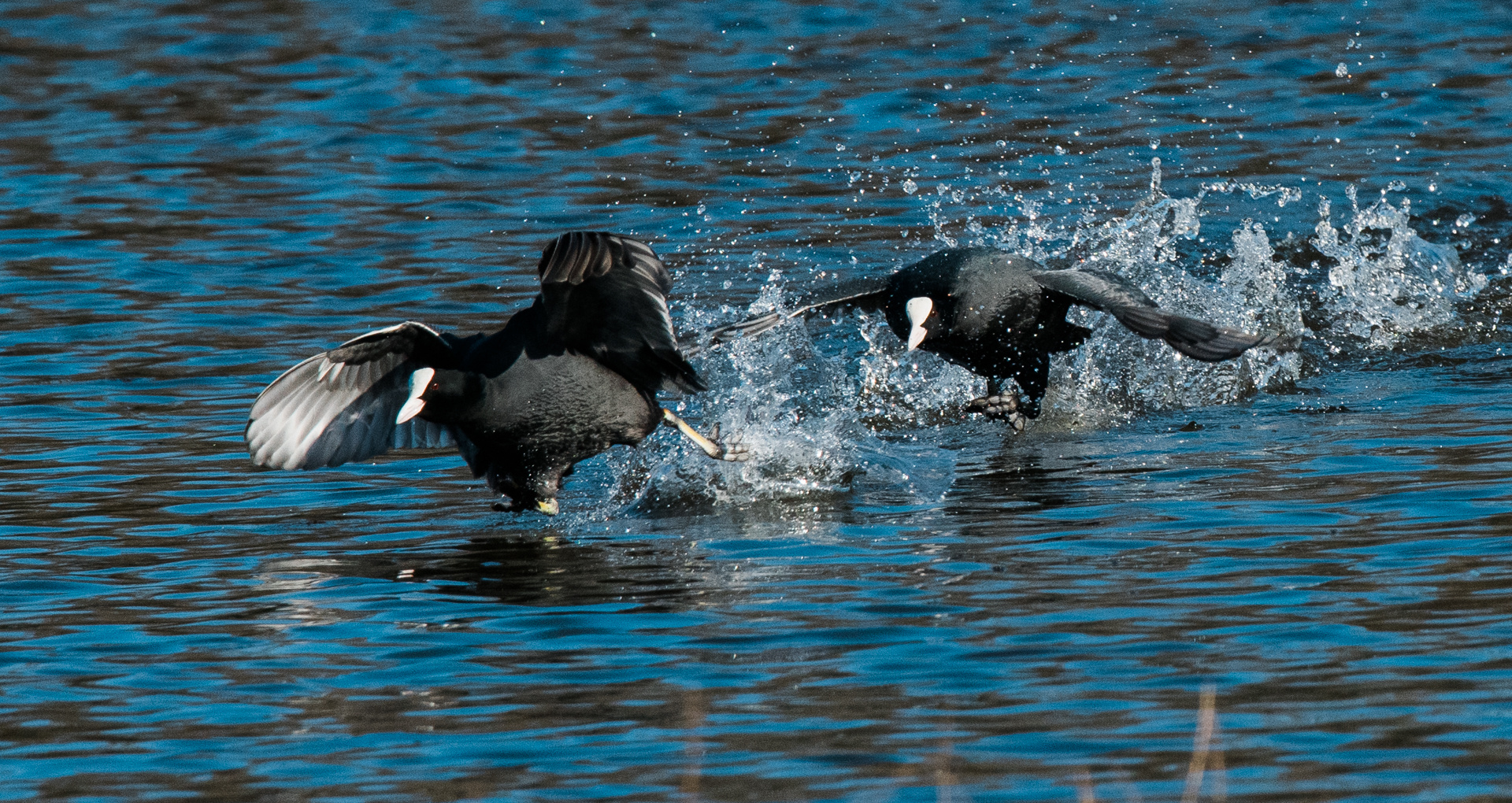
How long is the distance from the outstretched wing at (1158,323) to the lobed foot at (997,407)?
0.60 meters

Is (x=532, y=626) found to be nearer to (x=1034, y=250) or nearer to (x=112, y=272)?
(x=1034, y=250)

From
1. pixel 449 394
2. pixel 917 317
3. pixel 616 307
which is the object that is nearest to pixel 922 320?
pixel 917 317

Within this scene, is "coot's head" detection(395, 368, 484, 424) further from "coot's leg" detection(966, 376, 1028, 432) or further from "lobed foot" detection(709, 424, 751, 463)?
"coot's leg" detection(966, 376, 1028, 432)

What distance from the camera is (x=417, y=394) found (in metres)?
5.91

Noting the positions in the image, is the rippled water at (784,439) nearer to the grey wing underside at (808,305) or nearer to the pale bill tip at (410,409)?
the grey wing underside at (808,305)

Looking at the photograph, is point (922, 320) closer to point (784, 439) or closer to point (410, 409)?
point (784, 439)

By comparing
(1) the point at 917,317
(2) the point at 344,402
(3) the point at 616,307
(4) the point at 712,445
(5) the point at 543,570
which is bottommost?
(5) the point at 543,570

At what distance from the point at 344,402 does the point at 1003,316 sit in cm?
→ 247

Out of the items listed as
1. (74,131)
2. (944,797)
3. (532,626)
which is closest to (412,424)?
(532,626)

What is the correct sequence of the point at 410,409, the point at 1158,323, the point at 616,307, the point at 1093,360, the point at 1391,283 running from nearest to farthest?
the point at 410,409 < the point at 616,307 < the point at 1158,323 < the point at 1093,360 < the point at 1391,283

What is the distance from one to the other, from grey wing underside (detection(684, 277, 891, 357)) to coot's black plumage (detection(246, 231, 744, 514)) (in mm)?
1204

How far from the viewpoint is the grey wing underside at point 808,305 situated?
25.4 ft

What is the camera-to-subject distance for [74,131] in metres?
14.2

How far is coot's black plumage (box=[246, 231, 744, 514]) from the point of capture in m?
6.09
